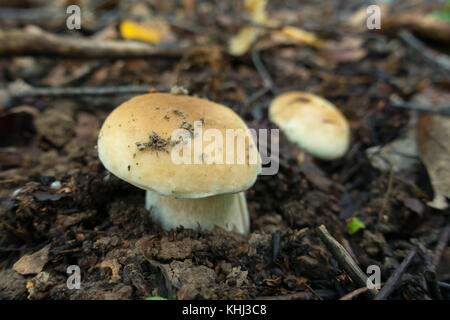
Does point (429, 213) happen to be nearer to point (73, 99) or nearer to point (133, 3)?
point (73, 99)

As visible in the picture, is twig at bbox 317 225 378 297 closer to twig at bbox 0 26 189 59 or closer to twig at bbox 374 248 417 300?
twig at bbox 374 248 417 300

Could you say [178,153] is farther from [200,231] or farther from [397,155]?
[397,155]

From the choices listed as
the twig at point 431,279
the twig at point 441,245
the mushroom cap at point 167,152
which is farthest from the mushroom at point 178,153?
the twig at point 441,245

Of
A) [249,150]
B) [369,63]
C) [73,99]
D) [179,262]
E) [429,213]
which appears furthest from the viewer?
[369,63]

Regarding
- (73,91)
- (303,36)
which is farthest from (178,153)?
(303,36)

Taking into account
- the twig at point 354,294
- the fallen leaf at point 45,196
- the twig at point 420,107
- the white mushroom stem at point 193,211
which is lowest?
the twig at point 354,294
